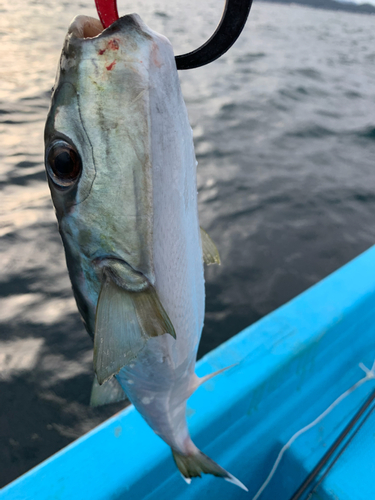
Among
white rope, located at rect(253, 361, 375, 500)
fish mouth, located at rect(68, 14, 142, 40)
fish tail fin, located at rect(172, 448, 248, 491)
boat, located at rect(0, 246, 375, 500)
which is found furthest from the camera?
white rope, located at rect(253, 361, 375, 500)

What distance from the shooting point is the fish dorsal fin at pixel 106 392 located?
4.16 ft

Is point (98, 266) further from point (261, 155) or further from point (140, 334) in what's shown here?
point (261, 155)

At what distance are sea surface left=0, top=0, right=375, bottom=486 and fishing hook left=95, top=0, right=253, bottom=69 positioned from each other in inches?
9.0

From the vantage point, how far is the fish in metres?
0.74

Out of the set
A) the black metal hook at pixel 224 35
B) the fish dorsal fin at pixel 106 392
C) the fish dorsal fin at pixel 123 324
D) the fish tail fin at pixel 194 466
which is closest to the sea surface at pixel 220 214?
the black metal hook at pixel 224 35

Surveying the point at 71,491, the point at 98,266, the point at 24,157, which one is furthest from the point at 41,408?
the point at 24,157

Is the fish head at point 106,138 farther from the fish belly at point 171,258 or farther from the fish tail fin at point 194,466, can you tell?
the fish tail fin at point 194,466

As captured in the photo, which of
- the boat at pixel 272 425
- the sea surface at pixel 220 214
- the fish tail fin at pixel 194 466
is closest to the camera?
the fish tail fin at pixel 194 466

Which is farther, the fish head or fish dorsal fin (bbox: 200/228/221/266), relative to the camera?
fish dorsal fin (bbox: 200/228/221/266)

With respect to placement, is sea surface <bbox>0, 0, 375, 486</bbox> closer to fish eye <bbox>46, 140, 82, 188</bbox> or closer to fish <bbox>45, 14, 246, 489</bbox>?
fish <bbox>45, 14, 246, 489</bbox>

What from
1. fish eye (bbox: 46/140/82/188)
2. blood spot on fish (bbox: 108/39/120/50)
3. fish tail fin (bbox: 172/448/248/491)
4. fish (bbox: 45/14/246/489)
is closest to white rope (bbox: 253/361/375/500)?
fish tail fin (bbox: 172/448/248/491)

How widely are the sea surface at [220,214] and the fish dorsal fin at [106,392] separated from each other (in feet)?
3.94

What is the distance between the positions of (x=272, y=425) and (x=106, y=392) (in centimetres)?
136

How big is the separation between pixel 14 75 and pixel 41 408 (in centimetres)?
954
